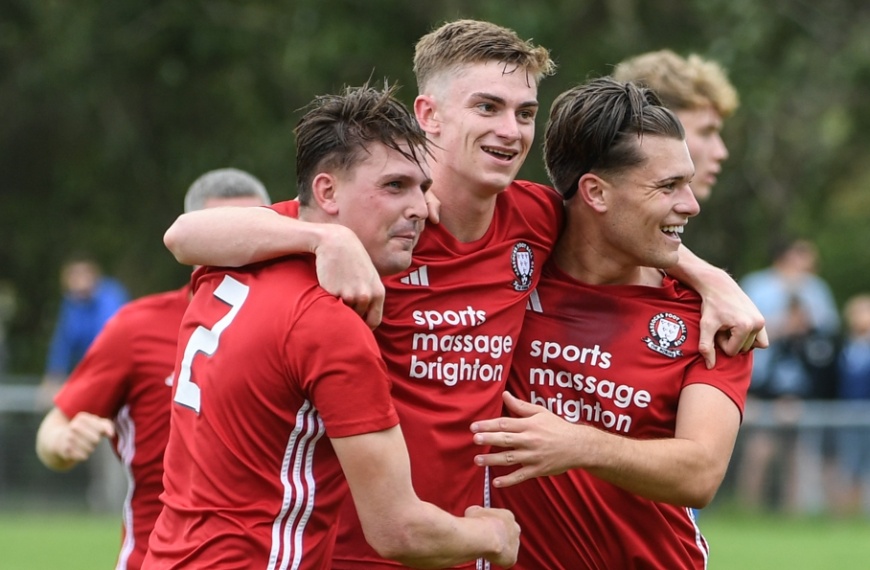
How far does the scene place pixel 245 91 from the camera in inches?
784

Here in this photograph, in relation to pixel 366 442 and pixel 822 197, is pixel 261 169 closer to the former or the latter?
pixel 822 197

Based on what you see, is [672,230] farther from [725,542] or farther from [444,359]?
[725,542]

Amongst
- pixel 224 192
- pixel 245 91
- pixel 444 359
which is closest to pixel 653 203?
pixel 444 359

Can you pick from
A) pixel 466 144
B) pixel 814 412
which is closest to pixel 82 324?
pixel 814 412

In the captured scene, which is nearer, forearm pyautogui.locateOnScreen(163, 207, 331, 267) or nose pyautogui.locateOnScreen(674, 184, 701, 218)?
forearm pyautogui.locateOnScreen(163, 207, 331, 267)

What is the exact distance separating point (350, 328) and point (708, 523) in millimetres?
11079

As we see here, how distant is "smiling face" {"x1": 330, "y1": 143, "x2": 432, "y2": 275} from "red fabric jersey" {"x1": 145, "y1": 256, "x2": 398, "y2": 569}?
237 mm

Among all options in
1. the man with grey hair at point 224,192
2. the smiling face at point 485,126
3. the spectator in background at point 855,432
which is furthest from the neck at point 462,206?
the spectator in background at point 855,432

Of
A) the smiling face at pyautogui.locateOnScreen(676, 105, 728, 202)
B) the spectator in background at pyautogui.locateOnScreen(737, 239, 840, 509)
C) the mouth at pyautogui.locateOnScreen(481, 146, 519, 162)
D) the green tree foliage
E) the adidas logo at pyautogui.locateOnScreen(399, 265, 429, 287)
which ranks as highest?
the green tree foliage

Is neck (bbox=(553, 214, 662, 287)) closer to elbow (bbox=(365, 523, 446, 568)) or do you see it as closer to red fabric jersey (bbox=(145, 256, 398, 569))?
red fabric jersey (bbox=(145, 256, 398, 569))

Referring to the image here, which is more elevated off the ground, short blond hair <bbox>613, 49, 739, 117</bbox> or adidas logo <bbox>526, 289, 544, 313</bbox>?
short blond hair <bbox>613, 49, 739, 117</bbox>

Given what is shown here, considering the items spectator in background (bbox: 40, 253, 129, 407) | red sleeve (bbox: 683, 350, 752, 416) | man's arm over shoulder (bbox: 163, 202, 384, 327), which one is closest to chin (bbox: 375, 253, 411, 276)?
man's arm over shoulder (bbox: 163, 202, 384, 327)

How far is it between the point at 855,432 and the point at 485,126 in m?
10.3

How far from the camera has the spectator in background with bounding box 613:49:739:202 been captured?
6.54 m
